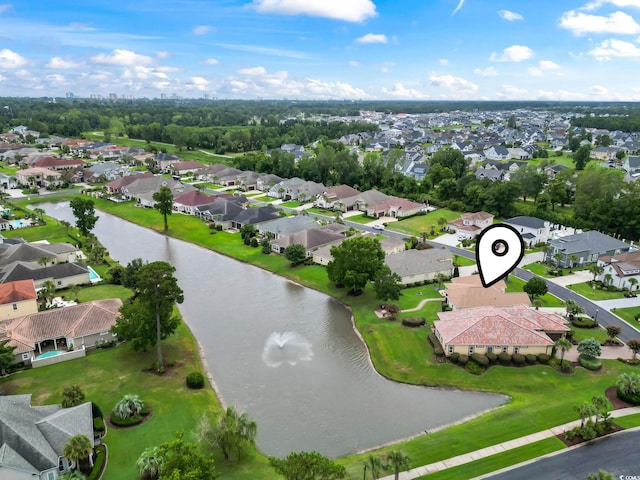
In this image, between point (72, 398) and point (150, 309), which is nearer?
point (72, 398)

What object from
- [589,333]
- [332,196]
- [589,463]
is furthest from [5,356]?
[332,196]

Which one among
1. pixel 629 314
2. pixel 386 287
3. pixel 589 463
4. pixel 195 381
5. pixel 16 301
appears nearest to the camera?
pixel 589 463

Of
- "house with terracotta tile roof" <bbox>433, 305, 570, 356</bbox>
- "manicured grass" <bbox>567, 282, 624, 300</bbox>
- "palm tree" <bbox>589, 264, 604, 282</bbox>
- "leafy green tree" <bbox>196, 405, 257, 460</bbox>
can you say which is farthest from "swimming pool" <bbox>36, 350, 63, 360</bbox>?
"palm tree" <bbox>589, 264, 604, 282</bbox>

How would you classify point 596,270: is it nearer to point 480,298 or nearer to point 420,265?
point 480,298

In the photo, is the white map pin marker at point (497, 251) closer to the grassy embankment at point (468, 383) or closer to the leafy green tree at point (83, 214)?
the grassy embankment at point (468, 383)

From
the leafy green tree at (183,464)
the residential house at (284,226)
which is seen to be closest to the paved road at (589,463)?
the leafy green tree at (183,464)
